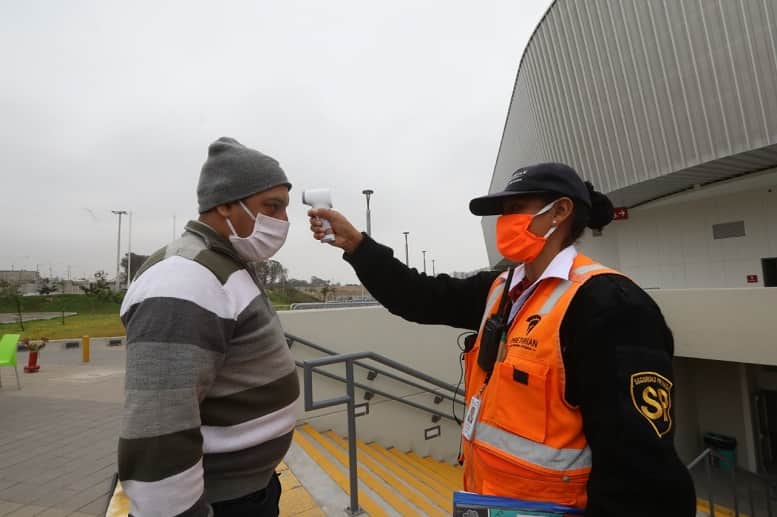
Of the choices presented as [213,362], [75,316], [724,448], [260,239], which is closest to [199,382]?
[213,362]

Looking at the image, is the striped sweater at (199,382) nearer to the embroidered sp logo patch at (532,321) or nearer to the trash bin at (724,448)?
the embroidered sp logo patch at (532,321)

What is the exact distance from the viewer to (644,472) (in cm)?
98

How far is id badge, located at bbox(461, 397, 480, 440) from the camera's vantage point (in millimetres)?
1414

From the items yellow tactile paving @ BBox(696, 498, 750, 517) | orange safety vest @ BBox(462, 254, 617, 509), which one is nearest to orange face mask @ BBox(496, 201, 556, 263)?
orange safety vest @ BBox(462, 254, 617, 509)

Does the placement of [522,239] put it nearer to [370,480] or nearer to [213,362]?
[213,362]

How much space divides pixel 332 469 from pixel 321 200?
271cm

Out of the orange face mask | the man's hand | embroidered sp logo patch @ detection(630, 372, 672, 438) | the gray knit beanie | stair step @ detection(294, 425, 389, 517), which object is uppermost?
the gray knit beanie

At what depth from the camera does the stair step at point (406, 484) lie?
11.7ft

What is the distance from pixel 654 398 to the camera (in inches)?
41.1

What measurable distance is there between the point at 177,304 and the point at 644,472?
1275 millimetres

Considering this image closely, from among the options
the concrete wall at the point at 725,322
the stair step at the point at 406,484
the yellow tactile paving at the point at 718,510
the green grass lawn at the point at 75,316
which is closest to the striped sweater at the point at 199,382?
the stair step at the point at 406,484

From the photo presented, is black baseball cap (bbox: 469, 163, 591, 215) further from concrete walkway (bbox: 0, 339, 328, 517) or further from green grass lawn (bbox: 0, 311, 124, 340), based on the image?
green grass lawn (bbox: 0, 311, 124, 340)

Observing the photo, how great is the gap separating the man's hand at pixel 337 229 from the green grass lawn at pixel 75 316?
Answer: 1524cm

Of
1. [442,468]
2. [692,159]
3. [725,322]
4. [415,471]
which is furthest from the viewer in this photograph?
[692,159]
